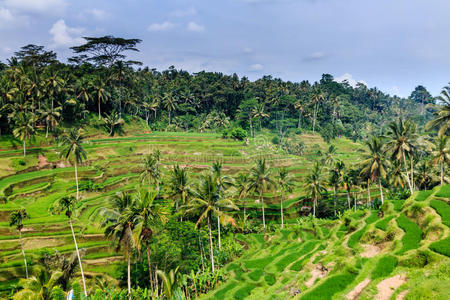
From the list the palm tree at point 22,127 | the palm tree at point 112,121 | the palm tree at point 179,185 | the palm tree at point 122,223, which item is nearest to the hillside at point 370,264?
the palm tree at point 122,223

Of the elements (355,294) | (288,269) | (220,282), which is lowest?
(220,282)

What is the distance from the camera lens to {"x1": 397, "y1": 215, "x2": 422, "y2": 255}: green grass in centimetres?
2025

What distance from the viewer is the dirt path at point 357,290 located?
53.6 ft

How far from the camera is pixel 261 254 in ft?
123

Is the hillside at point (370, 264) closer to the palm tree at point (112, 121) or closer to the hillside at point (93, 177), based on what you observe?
the hillside at point (93, 177)

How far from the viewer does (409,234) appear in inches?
869

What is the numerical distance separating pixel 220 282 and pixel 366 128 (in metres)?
134

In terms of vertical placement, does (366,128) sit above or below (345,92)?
below

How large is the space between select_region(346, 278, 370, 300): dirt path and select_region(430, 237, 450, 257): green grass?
4.72 meters

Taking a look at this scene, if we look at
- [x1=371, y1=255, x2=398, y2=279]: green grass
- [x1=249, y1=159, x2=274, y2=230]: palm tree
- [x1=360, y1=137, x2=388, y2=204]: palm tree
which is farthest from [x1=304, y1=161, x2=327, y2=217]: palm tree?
[x1=371, y1=255, x2=398, y2=279]: green grass

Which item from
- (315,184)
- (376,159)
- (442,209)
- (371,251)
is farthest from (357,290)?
(315,184)

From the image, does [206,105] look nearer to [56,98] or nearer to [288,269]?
[56,98]

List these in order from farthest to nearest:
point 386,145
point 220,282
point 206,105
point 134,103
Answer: point 206,105, point 134,103, point 386,145, point 220,282

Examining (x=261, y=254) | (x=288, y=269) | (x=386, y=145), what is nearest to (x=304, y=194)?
(x=386, y=145)
